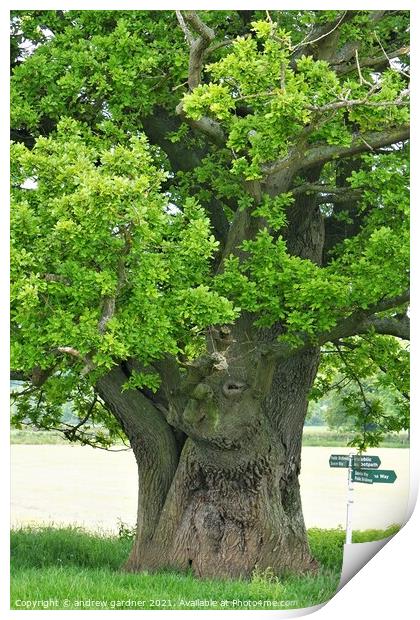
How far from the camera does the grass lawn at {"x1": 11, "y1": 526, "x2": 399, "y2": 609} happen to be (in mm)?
8195

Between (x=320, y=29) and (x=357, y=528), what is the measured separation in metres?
4.29

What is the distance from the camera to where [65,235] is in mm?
7340

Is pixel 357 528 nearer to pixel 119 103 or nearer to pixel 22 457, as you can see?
pixel 22 457

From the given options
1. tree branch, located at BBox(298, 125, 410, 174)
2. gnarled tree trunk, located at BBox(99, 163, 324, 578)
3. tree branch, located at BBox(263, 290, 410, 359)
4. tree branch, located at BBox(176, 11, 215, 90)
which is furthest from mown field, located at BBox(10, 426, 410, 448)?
tree branch, located at BBox(176, 11, 215, 90)

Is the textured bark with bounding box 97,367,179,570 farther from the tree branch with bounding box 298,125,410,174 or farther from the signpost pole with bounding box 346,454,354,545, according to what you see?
the tree branch with bounding box 298,125,410,174

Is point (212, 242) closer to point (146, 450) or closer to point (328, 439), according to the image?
point (146, 450)

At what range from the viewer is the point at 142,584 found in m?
8.72

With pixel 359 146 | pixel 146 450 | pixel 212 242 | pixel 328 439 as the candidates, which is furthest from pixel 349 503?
pixel 359 146

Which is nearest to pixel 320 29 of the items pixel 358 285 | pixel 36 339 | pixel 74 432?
pixel 358 285

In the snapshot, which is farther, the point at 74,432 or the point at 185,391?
the point at 74,432

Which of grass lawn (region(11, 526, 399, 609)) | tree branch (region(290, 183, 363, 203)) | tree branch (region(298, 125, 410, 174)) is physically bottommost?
grass lawn (region(11, 526, 399, 609))

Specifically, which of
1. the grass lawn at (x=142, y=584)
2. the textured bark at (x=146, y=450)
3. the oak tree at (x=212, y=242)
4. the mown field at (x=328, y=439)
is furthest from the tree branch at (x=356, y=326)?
the grass lawn at (x=142, y=584)

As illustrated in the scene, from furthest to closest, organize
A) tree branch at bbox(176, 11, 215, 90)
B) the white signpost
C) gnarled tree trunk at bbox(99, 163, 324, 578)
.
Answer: gnarled tree trunk at bbox(99, 163, 324, 578), the white signpost, tree branch at bbox(176, 11, 215, 90)

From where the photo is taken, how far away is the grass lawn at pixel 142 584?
26.9 feet
